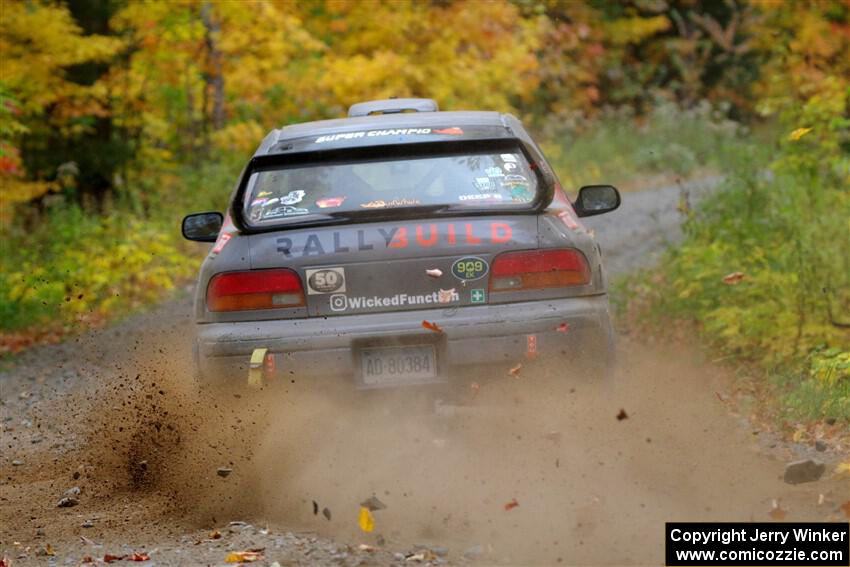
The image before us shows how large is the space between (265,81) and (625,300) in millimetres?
7008

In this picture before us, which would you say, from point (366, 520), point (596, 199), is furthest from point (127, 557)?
point (596, 199)

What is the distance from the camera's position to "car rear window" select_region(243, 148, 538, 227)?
622 centimetres

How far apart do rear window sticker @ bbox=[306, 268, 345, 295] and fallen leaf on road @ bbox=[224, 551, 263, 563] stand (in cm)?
140

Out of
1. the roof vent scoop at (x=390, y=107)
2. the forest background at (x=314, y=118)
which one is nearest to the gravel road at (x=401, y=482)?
the forest background at (x=314, y=118)

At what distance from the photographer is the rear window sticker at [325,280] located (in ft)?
19.5

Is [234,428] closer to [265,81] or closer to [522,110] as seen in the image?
[265,81]

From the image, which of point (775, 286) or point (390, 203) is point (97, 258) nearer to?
point (775, 286)

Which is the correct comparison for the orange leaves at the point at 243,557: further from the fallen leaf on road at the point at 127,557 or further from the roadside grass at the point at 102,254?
the roadside grass at the point at 102,254

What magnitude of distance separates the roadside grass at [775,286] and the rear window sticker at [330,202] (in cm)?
286

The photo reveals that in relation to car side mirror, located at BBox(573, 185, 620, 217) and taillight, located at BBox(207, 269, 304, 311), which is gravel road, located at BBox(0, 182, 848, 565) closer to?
taillight, located at BBox(207, 269, 304, 311)

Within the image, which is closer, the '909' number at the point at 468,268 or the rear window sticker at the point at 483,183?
the '909' number at the point at 468,268

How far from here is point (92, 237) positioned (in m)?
14.5

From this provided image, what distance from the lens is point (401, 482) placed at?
5.66 meters

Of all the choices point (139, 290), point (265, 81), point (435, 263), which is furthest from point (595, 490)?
point (265, 81)
